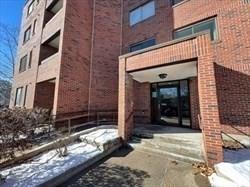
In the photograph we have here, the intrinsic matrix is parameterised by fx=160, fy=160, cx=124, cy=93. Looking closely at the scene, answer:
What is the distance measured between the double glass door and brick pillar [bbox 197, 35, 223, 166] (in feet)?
14.1

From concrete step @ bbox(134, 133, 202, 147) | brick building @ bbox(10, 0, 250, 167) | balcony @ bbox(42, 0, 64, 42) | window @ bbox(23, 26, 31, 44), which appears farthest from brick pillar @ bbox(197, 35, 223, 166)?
window @ bbox(23, 26, 31, 44)

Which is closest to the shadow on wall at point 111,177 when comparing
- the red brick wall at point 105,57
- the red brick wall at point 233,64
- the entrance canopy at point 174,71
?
the entrance canopy at point 174,71

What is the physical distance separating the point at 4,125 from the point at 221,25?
985 centimetres

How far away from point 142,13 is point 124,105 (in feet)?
27.3

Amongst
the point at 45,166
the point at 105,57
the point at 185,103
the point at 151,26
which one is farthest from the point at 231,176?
the point at 151,26

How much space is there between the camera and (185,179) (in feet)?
13.9

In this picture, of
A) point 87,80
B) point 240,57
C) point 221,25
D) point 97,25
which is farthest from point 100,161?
point 97,25

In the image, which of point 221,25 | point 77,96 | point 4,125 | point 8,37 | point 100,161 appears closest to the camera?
point 4,125

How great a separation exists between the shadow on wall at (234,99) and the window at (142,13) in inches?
257

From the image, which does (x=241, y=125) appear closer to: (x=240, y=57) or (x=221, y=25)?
(x=240, y=57)

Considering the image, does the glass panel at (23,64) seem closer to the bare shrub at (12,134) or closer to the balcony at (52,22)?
the balcony at (52,22)

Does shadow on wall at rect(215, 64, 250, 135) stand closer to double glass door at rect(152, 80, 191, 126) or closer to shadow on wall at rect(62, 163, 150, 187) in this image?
double glass door at rect(152, 80, 191, 126)

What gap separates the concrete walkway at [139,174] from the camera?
415 cm

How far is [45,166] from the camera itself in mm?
4840
